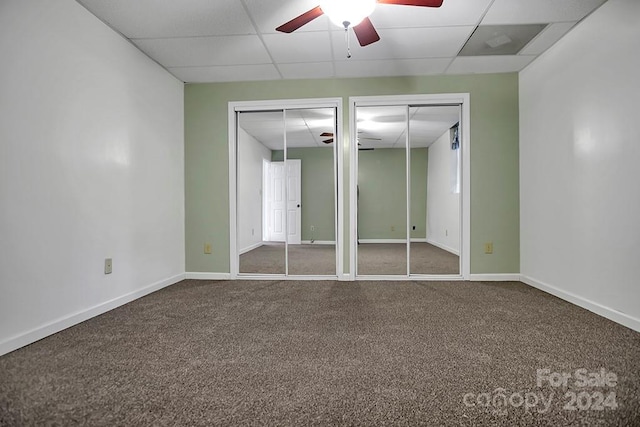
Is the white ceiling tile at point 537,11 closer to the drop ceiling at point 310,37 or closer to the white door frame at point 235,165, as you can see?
the drop ceiling at point 310,37

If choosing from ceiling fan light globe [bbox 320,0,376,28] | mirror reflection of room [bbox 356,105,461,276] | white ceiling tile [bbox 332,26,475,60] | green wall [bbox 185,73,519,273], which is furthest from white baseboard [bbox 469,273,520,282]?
ceiling fan light globe [bbox 320,0,376,28]

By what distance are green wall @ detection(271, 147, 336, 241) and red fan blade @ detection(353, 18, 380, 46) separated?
3.43 metres

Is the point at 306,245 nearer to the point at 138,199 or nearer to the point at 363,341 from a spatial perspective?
the point at 138,199

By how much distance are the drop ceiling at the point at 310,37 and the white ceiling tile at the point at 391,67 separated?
0.03 feet

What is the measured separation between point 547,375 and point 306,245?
4495mm

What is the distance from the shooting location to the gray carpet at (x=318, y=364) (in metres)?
1.27

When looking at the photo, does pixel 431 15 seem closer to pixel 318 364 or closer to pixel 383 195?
pixel 318 364

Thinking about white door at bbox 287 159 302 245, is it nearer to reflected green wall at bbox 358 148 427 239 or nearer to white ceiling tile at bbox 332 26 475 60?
reflected green wall at bbox 358 148 427 239

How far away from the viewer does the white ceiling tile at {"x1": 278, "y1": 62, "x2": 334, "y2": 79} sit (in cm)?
338

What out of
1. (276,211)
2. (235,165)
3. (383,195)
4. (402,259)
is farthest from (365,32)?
(276,211)

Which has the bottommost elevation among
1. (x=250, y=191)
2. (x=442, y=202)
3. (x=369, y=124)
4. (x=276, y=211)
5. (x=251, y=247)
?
(x=251, y=247)

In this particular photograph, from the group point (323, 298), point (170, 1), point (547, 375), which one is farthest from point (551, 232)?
point (170, 1)

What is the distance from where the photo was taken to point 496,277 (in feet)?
11.9

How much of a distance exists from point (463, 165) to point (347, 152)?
130 cm
